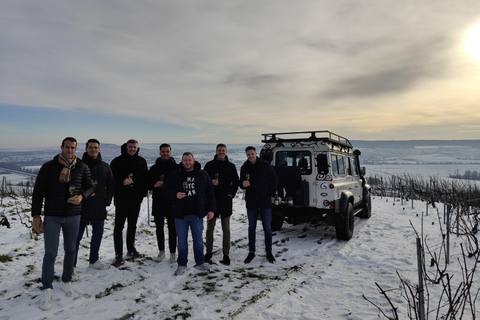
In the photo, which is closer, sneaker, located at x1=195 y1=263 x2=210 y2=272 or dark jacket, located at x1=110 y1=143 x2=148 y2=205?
sneaker, located at x1=195 y1=263 x2=210 y2=272

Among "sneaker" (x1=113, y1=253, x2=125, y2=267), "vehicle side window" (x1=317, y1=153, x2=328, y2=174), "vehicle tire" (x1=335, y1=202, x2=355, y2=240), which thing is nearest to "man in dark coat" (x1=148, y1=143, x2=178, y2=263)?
"sneaker" (x1=113, y1=253, x2=125, y2=267)

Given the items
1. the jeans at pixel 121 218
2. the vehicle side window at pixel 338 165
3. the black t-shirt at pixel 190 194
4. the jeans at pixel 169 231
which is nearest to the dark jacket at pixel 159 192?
the jeans at pixel 169 231

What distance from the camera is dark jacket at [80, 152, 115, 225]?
4.23 metres

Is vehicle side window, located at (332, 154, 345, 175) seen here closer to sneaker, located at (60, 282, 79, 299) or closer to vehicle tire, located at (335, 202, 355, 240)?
vehicle tire, located at (335, 202, 355, 240)

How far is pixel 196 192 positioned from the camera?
4.47 metres

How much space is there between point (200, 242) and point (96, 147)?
2307 millimetres

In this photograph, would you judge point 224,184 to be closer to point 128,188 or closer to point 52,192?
point 128,188

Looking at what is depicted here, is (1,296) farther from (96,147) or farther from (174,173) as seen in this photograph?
(174,173)

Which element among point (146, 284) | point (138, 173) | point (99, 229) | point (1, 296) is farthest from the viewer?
point (138, 173)

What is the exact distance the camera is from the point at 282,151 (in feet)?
23.0

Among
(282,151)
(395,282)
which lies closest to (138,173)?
(282,151)

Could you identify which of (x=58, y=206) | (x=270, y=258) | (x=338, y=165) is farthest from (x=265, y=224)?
(x=58, y=206)

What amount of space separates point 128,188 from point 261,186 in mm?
2373

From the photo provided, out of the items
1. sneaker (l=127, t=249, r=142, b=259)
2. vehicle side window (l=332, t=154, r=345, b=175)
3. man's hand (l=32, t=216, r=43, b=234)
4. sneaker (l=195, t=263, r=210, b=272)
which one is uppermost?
vehicle side window (l=332, t=154, r=345, b=175)
